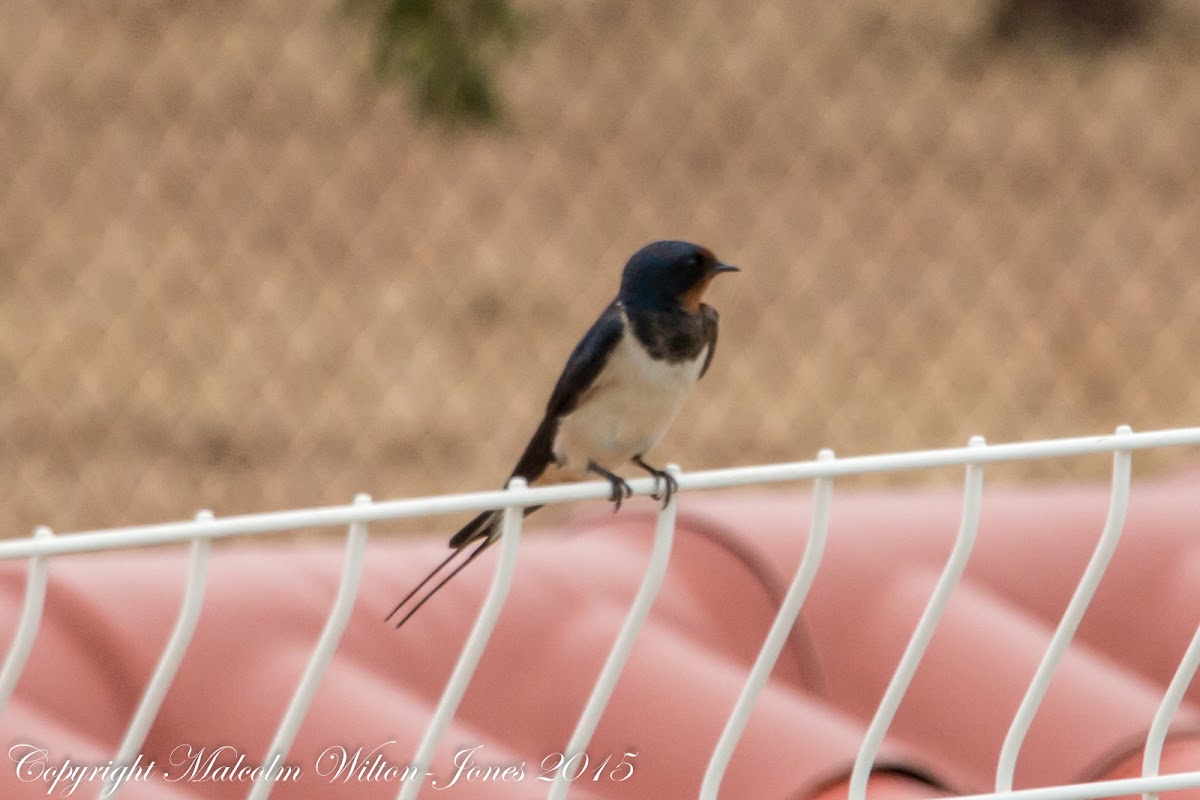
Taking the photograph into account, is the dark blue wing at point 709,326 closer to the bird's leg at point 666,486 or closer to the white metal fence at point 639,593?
the bird's leg at point 666,486

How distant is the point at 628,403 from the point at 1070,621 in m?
0.54

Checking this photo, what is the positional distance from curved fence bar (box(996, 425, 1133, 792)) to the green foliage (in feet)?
4.38

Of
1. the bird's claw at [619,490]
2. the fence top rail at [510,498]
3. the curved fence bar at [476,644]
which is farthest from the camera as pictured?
the bird's claw at [619,490]

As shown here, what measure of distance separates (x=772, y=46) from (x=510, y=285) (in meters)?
2.50

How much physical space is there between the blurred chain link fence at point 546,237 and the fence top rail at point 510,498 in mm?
3414

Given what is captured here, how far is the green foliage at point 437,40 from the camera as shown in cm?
260

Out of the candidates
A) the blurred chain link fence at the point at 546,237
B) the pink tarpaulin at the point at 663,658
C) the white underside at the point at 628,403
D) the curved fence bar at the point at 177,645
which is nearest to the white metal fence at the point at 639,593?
the curved fence bar at the point at 177,645

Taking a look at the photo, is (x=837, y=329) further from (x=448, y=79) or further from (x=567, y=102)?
(x=448, y=79)

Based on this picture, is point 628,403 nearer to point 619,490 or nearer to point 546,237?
point 619,490

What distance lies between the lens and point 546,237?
683 centimetres

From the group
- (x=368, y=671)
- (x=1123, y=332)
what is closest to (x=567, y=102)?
(x=1123, y=332)

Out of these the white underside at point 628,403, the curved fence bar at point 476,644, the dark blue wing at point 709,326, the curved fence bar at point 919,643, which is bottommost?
the curved fence bar at point 476,644

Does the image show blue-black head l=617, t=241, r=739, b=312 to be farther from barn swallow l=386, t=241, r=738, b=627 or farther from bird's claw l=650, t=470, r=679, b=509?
bird's claw l=650, t=470, r=679, b=509

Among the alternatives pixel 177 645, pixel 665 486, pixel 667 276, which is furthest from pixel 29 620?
pixel 667 276
